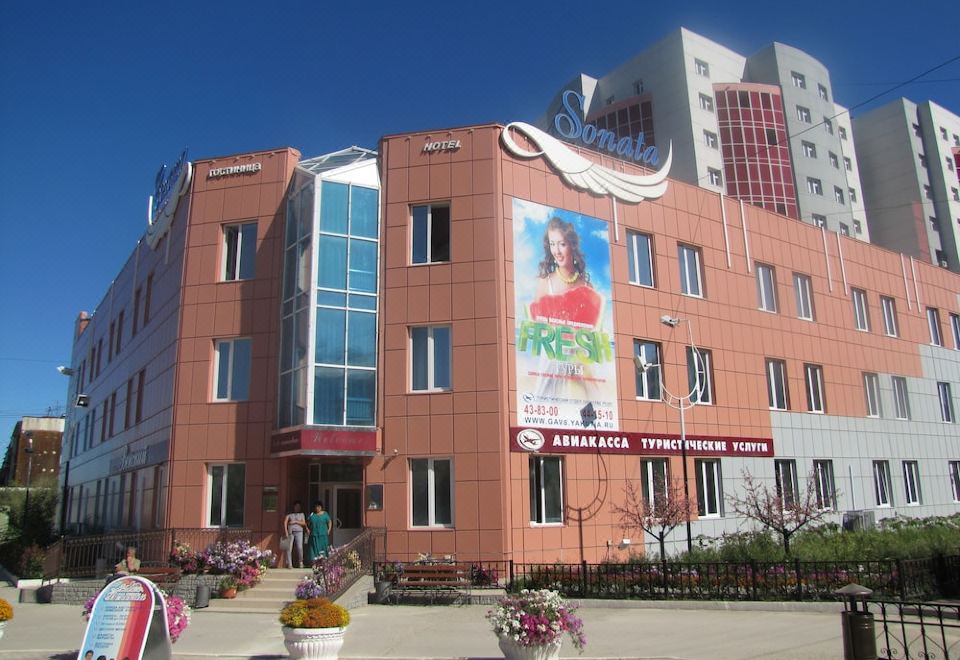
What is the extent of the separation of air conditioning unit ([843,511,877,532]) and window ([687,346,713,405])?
7419mm

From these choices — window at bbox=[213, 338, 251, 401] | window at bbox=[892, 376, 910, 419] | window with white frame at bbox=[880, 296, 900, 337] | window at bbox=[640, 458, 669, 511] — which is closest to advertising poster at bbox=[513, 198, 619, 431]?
window at bbox=[640, 458, 669, 511]

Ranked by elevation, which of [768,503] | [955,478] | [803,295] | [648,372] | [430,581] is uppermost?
[803,295]

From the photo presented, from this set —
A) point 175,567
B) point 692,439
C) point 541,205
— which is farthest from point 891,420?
point 175,567

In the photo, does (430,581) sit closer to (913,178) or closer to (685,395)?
(685,395)

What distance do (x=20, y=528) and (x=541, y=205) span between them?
25.2 meters

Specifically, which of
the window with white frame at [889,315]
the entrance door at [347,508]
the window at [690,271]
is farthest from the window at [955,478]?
the entrance door at [347,508]

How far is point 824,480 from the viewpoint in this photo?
28.5 m

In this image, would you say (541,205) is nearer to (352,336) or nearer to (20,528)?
(352,336)

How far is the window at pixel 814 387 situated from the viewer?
2920 cm

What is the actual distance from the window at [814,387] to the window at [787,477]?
273 centimetres

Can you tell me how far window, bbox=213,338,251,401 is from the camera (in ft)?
73.4

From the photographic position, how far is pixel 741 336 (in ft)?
88.7

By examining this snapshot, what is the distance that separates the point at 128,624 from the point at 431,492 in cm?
1110

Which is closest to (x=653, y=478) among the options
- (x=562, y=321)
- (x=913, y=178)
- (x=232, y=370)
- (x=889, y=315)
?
(x=562, y=321)
